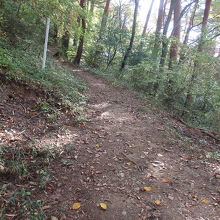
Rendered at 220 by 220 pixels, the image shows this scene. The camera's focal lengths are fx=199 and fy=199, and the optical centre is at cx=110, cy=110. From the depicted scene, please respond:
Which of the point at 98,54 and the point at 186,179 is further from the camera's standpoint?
the point at 98,54

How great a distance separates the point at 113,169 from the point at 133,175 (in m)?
0.36

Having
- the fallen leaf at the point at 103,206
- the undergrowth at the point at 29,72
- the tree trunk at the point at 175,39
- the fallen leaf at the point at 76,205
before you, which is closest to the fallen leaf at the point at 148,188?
the fallen leaf at the point at 103,206

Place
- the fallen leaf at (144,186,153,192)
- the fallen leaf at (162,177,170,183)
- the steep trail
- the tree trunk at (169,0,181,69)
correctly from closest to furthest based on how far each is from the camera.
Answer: the steep trail, the fallen leaf at (144,186,153,192), the fallen leaf at (162,177,170,183), the tree trunk at (169,0,181,69)

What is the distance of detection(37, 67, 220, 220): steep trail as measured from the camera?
2.63 meters

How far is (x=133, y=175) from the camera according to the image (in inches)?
132

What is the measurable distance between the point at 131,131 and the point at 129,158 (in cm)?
139

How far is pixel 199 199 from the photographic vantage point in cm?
296

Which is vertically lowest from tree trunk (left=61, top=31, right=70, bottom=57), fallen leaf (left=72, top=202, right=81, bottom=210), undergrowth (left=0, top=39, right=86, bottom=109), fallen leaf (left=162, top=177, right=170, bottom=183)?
fallen leaf (left=72, top=202, right=81, bottom=210)

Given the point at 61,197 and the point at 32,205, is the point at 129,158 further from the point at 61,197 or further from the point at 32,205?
the point at 32,205

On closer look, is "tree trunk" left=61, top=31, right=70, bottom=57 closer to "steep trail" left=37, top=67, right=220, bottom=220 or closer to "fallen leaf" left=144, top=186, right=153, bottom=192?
"steep trail" left=37, top=67, right=220, bottom=220

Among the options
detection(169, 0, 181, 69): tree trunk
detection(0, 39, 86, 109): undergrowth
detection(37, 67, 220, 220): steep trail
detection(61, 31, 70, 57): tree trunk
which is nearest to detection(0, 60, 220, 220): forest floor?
detection(37, 67, 220, 220): steep trail

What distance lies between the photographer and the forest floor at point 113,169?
262cm

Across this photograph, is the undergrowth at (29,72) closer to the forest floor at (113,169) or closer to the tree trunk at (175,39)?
the forest floor at (113,169)

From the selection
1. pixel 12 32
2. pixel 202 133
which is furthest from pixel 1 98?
pixel 202 133
